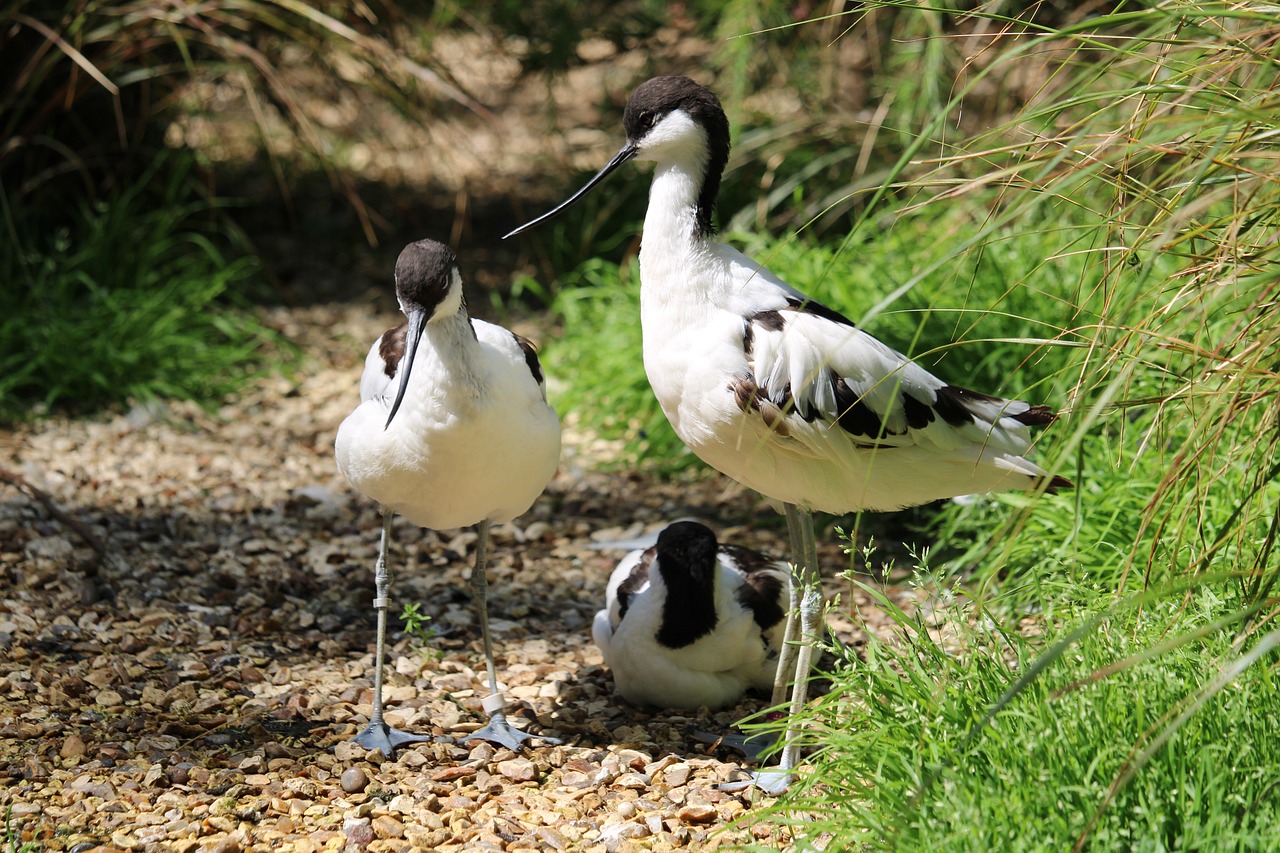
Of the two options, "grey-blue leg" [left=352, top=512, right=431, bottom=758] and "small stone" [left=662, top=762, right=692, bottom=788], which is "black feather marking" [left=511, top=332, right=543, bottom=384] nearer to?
"grey-blue leg" [left=352, top=512, right=431, bottom=758]

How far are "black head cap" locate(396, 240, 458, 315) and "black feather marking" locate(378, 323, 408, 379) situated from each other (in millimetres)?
193

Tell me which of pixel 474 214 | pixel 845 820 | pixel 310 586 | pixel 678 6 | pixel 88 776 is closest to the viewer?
pixel 845 820

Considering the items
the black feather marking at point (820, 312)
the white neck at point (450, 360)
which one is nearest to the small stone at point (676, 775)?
the white neck at point (450, 360)

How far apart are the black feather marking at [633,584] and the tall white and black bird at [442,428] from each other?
478mm

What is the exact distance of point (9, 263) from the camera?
571 cm

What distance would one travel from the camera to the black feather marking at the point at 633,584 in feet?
12.0

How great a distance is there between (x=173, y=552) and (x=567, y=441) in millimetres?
1891

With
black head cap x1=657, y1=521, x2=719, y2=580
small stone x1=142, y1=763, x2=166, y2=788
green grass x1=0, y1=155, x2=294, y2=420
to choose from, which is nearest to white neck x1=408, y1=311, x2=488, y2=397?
black head cap x1=657, y1=521, x2=719, y2=580

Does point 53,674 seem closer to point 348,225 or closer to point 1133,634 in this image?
point 1133,634

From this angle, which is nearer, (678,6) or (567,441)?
(567,441)

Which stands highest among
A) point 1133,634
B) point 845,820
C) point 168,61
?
point 168,61

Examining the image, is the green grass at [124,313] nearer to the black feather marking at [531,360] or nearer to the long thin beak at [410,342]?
the black feather marking at [531,360]

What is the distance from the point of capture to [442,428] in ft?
10.2

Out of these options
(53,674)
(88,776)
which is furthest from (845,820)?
(53,674)
